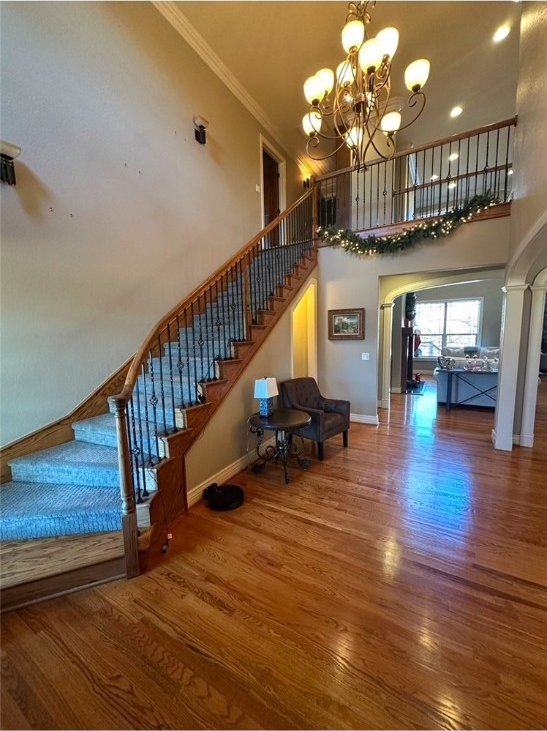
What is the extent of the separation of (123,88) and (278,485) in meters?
4.73

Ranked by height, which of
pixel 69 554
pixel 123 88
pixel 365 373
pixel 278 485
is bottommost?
pixel 278 485

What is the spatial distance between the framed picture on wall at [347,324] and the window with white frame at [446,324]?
6272 mm

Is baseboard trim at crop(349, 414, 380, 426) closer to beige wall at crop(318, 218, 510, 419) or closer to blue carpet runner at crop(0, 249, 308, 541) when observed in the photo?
beige wall at crop(318, 218, 510, 419)

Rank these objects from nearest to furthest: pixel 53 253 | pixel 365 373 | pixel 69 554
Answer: pixel 69 554
pixel 53 253
pixel 365 373

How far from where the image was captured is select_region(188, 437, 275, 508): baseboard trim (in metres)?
2.79

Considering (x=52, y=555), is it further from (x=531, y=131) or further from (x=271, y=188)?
(x=271, y=188)

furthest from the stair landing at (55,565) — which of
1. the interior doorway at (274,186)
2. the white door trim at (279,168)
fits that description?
the interior doorway at (274,186)

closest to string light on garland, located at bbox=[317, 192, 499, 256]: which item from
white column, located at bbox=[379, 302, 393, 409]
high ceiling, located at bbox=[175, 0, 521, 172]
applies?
white column, located at bbox=[379, 302, 393, 409]

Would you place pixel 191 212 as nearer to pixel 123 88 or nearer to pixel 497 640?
pixel 123 88

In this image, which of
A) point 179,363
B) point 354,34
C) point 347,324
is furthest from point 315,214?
point 179,363

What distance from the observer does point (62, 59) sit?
2756 millimetres

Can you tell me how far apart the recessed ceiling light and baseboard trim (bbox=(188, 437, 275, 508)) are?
6.68 metres

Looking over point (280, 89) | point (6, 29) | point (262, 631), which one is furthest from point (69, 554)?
point (280, 89)

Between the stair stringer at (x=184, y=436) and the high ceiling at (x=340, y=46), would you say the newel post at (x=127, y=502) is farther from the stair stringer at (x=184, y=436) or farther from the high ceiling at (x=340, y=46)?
the high ceiling at (x=340, y=46)
